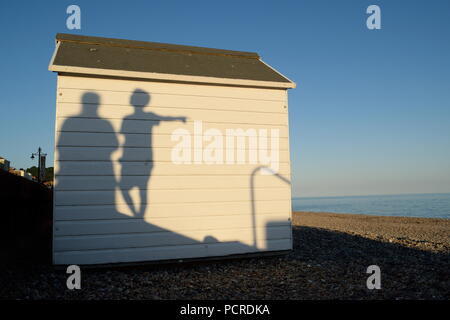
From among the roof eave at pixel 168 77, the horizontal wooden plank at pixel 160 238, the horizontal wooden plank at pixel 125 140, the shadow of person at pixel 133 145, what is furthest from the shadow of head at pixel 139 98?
the horizontal wooden plank at pixel 160 238

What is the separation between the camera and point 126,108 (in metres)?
6.37

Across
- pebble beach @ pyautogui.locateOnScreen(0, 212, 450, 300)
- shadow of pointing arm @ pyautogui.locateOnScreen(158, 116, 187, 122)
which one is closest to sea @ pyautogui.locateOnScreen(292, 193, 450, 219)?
pebble beach @ pyautogui.locateOnScreen(0, 212, 450, 300)

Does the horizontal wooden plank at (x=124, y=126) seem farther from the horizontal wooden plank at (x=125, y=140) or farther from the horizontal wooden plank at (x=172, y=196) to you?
the horizontal wooden plank at (x=172, y=196)

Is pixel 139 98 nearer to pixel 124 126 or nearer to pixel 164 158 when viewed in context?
pixel 124 126

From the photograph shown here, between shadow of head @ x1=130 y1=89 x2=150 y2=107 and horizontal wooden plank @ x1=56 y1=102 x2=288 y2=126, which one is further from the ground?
shadow of head @ x1=130 y1=89 x2=150 y2=107

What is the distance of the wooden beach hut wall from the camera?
6039 millimetres

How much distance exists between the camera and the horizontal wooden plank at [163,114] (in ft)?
20.0

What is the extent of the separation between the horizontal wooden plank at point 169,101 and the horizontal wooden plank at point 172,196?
1647 millimetres

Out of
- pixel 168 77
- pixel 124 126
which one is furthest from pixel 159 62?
pixel 124 126

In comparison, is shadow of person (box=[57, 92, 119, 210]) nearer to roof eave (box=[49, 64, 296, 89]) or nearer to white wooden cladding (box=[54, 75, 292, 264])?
white wooden cladding (box=[54, 75, 292, 264])

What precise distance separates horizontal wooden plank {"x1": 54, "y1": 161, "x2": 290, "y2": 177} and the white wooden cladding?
0.02m
